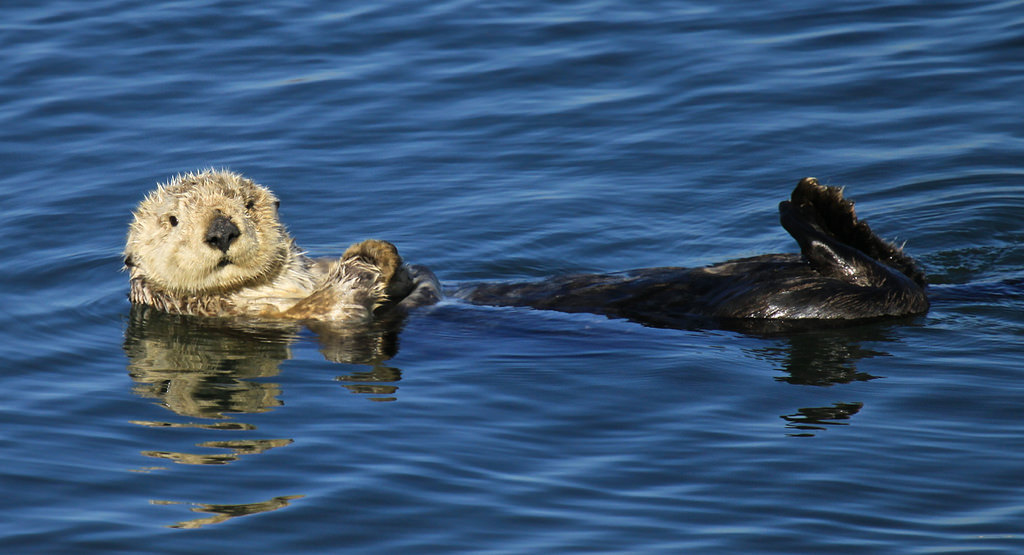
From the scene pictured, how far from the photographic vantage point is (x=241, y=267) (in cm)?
579

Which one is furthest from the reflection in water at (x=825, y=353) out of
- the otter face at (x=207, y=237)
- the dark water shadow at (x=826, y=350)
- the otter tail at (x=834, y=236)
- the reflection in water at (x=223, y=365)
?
the otter face at (x=207, y=237)

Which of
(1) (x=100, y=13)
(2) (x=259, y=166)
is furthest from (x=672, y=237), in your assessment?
(1) (x=100, y=13)

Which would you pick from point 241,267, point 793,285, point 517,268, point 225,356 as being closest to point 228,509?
point 225,356

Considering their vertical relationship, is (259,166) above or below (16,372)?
above

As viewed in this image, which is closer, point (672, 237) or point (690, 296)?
point (690, 296)

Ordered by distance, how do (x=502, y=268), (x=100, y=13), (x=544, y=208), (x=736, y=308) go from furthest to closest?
(x=100, y=13) → (x=544, y=208) → (x=502, y=268) → (x=736, y=308)

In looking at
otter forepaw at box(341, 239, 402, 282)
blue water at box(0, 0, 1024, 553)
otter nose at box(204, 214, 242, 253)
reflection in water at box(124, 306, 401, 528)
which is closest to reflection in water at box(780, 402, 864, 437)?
blue water at box(0, 0, 1024, 553)

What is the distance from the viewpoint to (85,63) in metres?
10.1

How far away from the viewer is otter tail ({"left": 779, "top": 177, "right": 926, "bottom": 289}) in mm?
5121

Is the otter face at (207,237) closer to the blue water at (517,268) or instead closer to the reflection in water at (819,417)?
the blue water at (517,268)

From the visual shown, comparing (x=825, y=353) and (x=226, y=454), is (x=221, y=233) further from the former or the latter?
(x=825, y=353)

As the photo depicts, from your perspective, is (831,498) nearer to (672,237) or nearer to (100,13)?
(672,237)

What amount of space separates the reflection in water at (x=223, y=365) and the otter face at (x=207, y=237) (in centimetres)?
25

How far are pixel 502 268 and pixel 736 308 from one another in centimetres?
188
